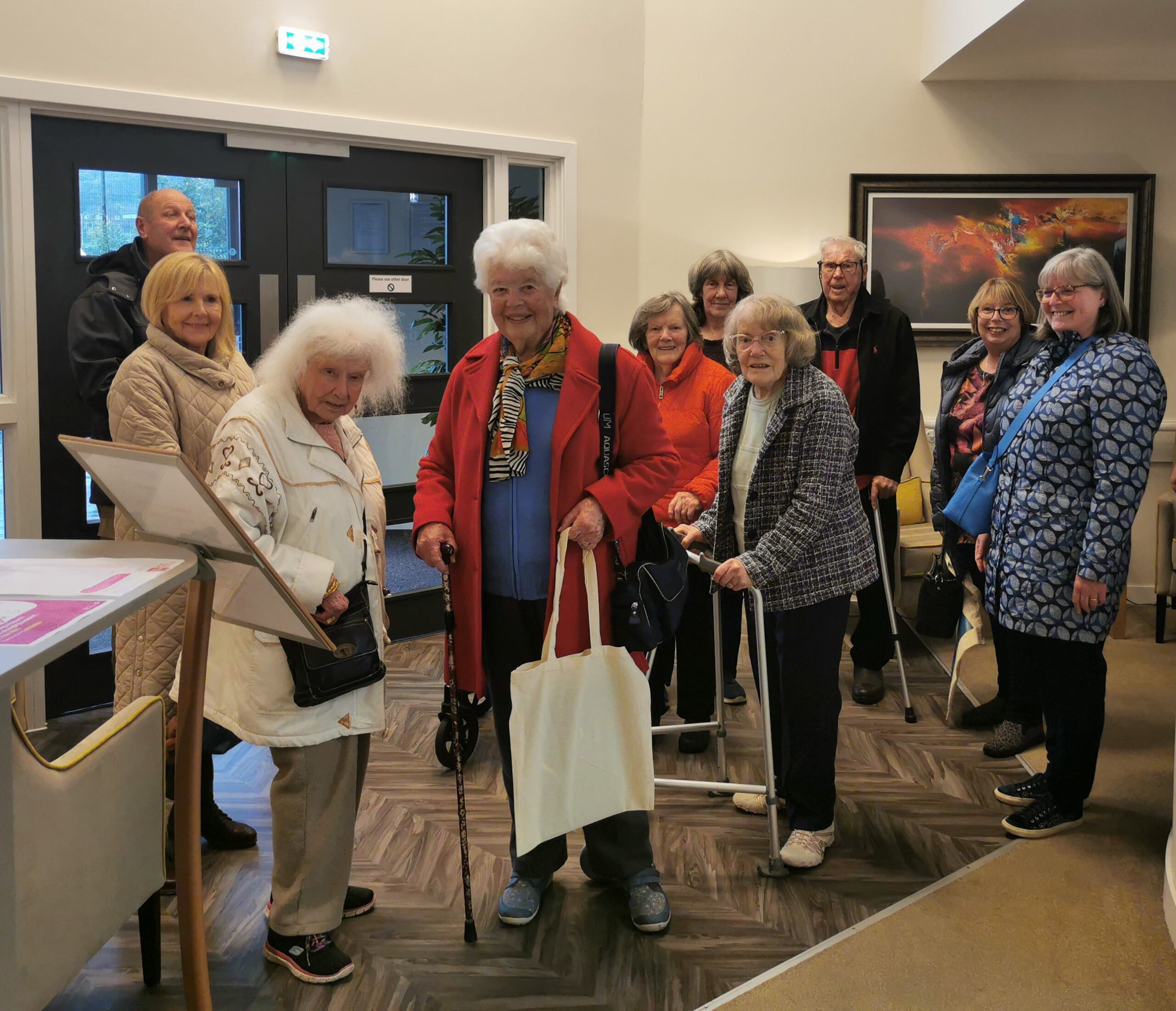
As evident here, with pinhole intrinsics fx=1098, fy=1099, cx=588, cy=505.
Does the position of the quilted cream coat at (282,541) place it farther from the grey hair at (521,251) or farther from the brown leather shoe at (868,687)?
the brown leather shoe at (868,687)

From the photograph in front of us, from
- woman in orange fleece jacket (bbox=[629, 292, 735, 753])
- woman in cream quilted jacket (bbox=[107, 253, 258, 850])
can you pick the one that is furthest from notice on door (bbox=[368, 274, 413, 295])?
woman in cream quilted jacket (bbox=[107, 253, 258, 850])

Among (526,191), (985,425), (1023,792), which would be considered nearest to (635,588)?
(1023,792)

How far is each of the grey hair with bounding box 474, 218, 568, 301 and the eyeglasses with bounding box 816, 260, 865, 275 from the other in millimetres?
1929

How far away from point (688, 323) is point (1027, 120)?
2.92 metres

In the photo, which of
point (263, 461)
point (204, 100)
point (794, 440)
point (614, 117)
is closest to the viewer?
point (263, 461)

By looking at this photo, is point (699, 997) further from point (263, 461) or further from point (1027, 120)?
point (1027, 120)

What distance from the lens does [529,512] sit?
7.66 feet

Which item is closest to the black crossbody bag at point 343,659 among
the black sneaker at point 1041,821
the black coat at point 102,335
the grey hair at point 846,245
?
the black coat at point 102,335

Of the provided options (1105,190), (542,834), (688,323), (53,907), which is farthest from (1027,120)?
(53,907)

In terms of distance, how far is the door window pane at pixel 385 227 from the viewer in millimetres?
4500

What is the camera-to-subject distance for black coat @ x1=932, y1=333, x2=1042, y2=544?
148 inches

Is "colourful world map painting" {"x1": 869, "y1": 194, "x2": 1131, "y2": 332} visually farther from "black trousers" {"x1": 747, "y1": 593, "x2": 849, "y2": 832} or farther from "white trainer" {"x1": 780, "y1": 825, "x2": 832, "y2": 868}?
"white trainer" {"x1": 780, "y1": 825, "x2": 832, "y2": 868}

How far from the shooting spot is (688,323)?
11.7 ft

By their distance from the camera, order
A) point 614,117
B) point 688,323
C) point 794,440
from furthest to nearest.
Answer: point 614,117
point 688,323
point 794,440
